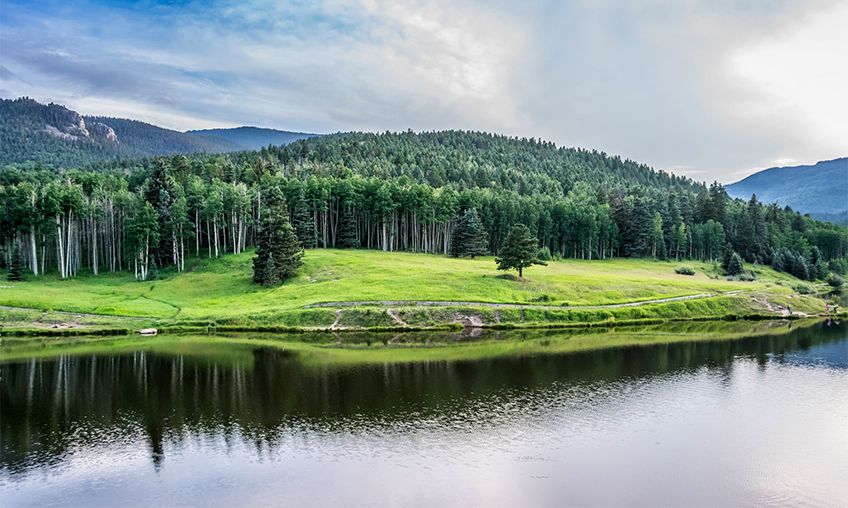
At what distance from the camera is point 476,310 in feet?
276

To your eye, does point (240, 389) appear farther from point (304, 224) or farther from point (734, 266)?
point (734, 266)

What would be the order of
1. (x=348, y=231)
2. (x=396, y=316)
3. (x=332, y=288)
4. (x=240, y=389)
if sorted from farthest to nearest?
(x=348, y=231), (x=332, y=288), (x=396, y=316), (x=240, y=389)

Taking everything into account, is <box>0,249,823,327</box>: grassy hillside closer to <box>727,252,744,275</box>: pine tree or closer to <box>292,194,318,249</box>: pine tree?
<box>292,194,318,249</box>: pine tree

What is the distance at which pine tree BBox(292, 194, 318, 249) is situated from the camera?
125m

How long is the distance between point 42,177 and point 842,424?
195528mm

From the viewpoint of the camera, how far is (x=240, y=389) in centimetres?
4925

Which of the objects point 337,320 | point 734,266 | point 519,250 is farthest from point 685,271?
point 337,320

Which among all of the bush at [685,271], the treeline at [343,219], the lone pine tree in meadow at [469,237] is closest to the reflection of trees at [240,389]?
the treeline at [343,219]

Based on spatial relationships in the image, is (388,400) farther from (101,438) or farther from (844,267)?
(844,267)

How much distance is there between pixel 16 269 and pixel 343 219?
209ft

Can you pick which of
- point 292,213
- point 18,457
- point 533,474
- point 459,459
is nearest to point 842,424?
point 533,474

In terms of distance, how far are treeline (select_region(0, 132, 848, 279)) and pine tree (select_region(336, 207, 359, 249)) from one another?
245mm

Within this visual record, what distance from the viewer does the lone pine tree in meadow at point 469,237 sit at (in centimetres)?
13412

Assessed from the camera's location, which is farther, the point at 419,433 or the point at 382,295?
the point at 382,295
